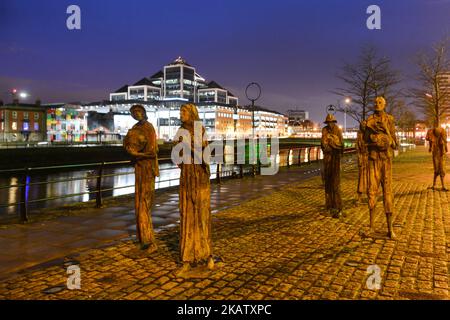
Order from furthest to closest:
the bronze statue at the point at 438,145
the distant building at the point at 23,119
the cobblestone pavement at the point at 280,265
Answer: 1. the distant building at the point at 23,119
2. the bronze statue at the point at 438,145
3. the cobblestone pavement at the point at 280,265

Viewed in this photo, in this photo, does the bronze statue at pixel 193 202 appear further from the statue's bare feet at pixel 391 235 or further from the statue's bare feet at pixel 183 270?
the statue's bare feet at pixel 391 235

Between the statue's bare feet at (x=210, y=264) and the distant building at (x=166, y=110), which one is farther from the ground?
the distant building at (x=166, y=110)

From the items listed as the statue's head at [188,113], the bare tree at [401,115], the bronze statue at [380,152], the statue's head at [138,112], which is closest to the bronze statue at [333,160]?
the bronze statue at [380,152]

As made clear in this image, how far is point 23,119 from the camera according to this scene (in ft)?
310

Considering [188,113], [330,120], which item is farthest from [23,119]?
[188,113]

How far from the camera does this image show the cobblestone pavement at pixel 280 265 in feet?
14.9

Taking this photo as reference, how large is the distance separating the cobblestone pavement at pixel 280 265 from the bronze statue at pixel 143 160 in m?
0.57

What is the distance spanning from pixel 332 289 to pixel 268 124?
629ft

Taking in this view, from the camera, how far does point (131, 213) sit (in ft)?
31.3

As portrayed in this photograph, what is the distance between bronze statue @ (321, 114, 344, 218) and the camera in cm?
902

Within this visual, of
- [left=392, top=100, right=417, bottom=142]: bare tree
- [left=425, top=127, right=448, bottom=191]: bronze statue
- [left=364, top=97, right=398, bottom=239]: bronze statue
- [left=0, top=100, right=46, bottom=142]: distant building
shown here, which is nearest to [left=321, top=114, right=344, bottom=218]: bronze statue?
[left=364, top=97, right=398, bottom=239]: bronze statue

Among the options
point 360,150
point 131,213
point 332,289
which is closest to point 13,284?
point 332,289
